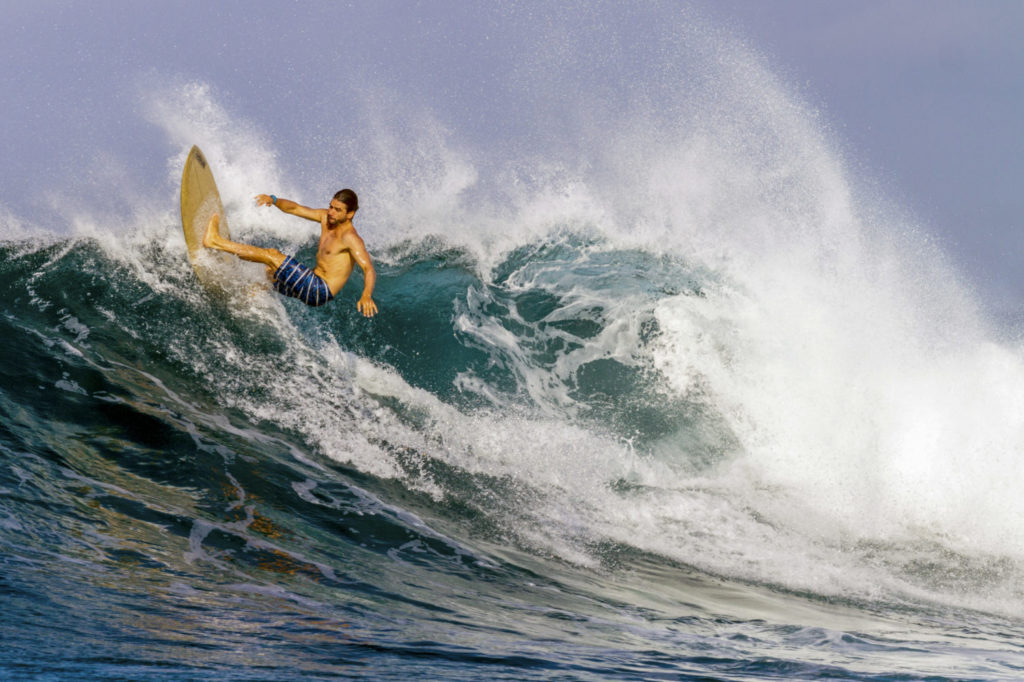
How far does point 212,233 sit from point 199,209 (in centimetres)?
51

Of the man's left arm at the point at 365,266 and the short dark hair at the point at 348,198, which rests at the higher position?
the short dark hair at the point at 348,198

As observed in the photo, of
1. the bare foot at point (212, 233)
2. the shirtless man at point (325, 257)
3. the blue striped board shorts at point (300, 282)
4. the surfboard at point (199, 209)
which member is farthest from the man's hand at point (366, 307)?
the surfboard at point (199, 209)

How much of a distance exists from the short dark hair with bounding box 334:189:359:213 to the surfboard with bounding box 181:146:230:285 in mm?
1861

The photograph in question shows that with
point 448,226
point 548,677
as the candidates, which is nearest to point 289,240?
point 448,226

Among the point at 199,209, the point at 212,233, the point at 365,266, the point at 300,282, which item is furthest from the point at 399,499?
the point at 199,209

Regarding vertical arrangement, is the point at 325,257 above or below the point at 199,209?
below

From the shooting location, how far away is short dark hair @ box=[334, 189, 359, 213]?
Result: 265 inches

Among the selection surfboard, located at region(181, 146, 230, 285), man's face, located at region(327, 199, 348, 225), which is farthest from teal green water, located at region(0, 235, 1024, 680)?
man's face, located at region(327, 199, 348, 225)

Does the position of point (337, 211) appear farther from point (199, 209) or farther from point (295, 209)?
point (199, 209)

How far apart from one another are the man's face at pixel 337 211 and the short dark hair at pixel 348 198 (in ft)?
0.09

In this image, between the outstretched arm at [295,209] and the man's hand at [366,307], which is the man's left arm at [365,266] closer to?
the man's hand at [366,307]

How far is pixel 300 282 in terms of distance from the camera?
6.87m

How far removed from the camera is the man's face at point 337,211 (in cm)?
675

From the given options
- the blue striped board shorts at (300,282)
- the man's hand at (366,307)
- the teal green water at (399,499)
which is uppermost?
the blue striped board shorts at (300,282)
